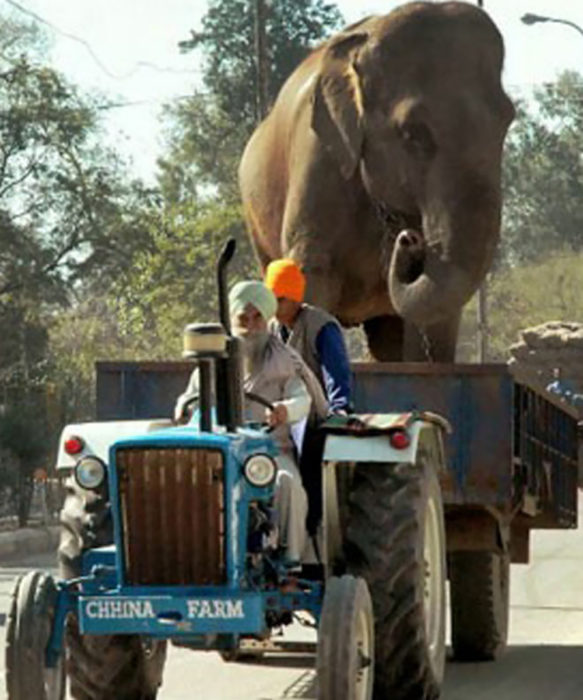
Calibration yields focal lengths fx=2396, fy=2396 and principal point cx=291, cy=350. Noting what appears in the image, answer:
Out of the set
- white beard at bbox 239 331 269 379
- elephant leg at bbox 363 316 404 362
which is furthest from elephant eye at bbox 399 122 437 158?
white beard at bbox 239 331 269 379

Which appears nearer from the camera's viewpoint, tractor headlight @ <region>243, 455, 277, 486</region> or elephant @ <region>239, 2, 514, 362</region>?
tractor headlight @ <region>243, 455, 277, 486</region>

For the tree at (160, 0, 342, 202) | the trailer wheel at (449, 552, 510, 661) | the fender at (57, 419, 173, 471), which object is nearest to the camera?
the fender at (57, 419, 173, 471)

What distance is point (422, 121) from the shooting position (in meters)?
17.0

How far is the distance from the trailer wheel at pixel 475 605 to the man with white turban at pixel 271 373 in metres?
2.97

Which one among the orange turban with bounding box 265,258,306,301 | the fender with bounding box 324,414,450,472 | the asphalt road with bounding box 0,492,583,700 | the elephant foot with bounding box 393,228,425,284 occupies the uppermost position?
the elephant foot with bounding box 393,228,425,284

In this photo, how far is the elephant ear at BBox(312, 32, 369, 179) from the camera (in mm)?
17297

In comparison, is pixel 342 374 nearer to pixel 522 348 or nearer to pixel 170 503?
pixel 170 503

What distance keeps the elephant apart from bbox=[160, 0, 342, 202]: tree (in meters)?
39.5

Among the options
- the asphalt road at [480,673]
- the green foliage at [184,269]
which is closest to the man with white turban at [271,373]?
the asphalt road at [480,673]

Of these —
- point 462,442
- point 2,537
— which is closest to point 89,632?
point 462,442

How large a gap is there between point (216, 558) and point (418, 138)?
853 cm

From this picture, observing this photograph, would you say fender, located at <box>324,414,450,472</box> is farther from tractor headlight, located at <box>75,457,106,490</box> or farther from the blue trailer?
the blue trailer

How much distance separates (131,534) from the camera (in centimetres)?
889

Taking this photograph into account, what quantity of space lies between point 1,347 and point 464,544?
25066 millimetres
